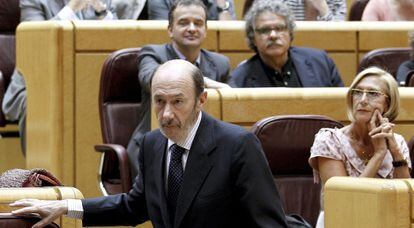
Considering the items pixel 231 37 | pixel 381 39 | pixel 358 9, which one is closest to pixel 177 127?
pixel 231 37

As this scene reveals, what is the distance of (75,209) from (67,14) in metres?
2.76

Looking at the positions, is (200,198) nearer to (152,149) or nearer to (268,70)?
(152,149)

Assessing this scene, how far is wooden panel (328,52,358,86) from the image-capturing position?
212 inches

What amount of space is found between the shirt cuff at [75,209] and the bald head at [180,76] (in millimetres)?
340

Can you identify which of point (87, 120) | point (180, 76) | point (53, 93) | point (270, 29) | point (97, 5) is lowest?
point (87, 120)

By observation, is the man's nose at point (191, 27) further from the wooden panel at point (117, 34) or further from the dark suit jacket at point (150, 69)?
the wooden panel at point (117, 34)

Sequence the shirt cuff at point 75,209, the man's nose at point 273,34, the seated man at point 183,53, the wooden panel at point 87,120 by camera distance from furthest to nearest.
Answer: the wooden panel at point 87,120 → the man's nose at point 273,34 → the seated man at point 183,53 → the shirt cuff at point 75,209

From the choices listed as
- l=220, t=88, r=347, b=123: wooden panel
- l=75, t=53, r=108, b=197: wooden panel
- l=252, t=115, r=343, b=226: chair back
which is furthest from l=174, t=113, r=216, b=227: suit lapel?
l=75, t=53, r=108, b=197: wooden panel

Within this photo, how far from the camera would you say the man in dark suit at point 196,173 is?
2.66 m

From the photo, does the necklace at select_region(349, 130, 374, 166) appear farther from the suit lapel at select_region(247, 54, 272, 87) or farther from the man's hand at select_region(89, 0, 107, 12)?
the man's hand at select_region(89, 0, 107, 12)

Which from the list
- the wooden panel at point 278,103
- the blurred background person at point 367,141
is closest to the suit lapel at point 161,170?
the blurred background person at point 367,141

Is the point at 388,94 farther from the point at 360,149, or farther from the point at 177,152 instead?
the point at 177,152

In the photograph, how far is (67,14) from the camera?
5.39m

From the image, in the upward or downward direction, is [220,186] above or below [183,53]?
above
